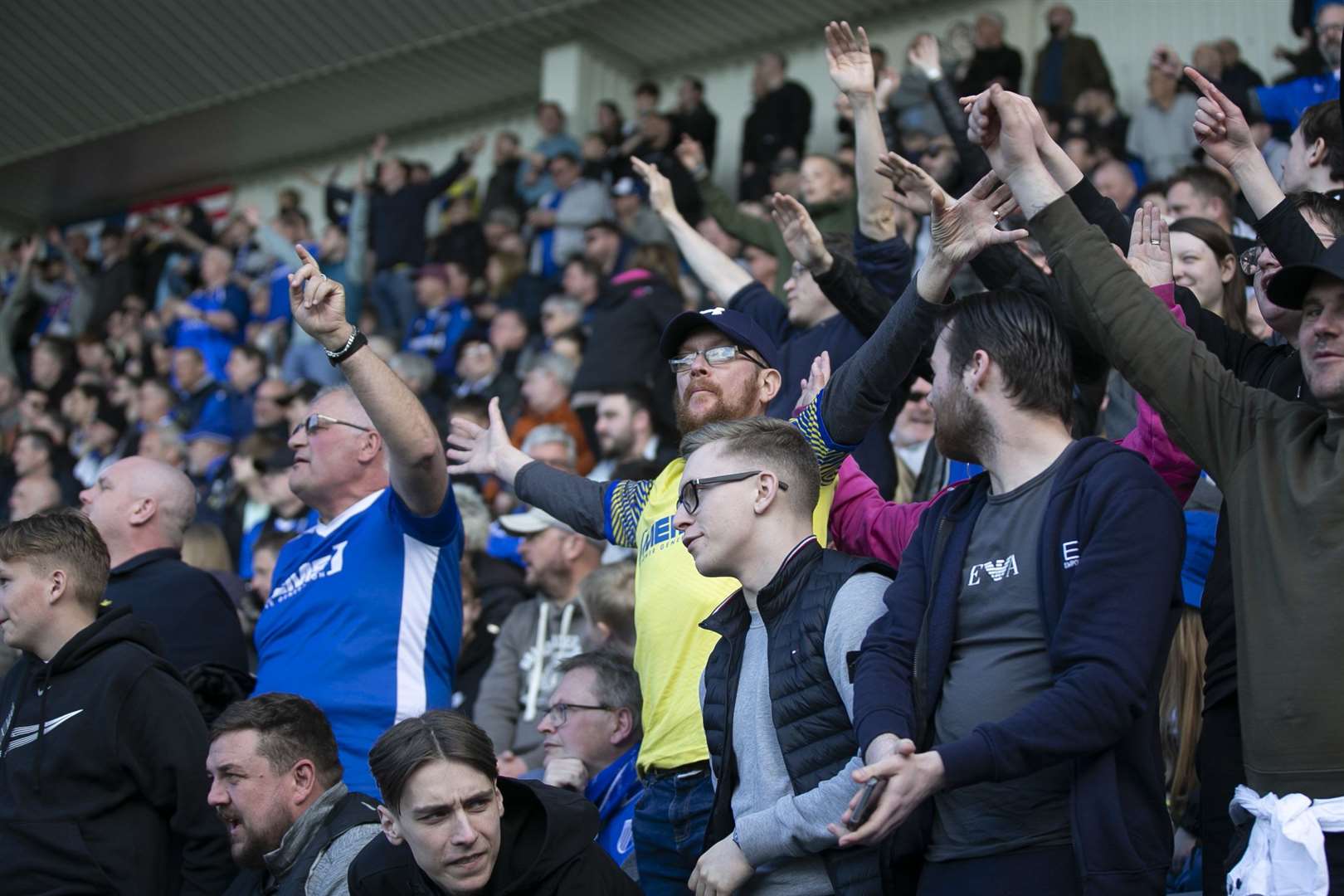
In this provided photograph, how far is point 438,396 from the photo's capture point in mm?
9836

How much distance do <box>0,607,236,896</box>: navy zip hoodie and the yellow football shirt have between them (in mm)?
1272

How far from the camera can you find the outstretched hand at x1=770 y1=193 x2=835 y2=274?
427cm

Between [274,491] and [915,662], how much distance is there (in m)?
5.60

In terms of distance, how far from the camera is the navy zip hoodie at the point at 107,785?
381 centimetres

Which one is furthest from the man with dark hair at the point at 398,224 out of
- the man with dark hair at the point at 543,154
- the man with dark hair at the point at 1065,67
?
the man with dark hair at the point at 1065,67

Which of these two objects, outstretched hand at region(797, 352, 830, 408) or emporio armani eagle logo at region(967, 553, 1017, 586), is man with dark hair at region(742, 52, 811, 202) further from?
emporio armani eagle logo at region(967, 553, 1017, 586)

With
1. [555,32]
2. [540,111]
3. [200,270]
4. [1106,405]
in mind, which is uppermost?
[555,32]

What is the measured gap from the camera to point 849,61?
433cm

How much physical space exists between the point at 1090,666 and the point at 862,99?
90.5 inches

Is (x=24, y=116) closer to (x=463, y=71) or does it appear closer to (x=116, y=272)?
(x=116, y=272)

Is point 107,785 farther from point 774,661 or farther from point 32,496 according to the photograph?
point 32,496

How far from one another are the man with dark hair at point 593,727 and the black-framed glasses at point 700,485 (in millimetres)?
1393

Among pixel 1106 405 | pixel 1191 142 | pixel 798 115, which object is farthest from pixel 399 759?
pixel 798 115

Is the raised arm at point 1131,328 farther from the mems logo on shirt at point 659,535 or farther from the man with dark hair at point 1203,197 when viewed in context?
the man with dark hair at point 1203,197
